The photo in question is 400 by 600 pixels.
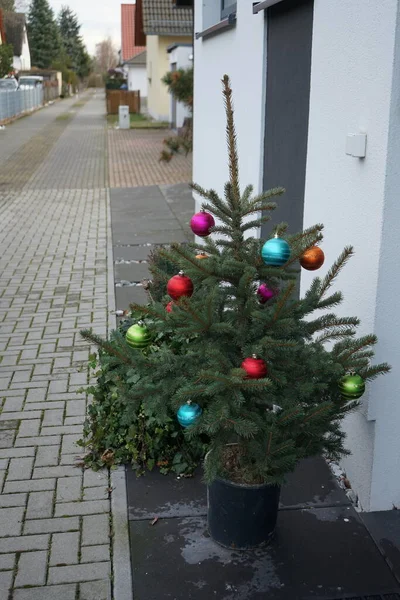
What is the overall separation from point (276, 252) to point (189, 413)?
0.82 meters

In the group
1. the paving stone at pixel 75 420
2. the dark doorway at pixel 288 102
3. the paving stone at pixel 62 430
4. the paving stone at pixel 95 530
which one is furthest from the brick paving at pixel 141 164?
the paving stone at pixel 95 530

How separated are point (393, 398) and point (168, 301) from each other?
134 centimetres

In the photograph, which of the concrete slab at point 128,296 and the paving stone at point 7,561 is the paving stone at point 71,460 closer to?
the paving stone at point 7,561

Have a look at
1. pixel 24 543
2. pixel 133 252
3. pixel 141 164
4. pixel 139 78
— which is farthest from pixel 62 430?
pixel 139 78

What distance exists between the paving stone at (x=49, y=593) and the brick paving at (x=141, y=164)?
1350 cm

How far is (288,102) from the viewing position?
5.16m

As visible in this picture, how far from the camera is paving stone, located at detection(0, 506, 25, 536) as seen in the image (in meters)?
3.87

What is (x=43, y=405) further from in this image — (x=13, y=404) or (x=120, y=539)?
(x=120, y=539)

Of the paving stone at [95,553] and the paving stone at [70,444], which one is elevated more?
the paving stone at [70,444]

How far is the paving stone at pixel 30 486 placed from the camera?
425 centimetres

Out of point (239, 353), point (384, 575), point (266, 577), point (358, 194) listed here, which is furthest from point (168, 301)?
point (384, 575)

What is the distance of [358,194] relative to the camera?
3.77 m

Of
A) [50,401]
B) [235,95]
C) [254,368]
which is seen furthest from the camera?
[235,95]

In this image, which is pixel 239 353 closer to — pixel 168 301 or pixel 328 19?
pixel 168 301
